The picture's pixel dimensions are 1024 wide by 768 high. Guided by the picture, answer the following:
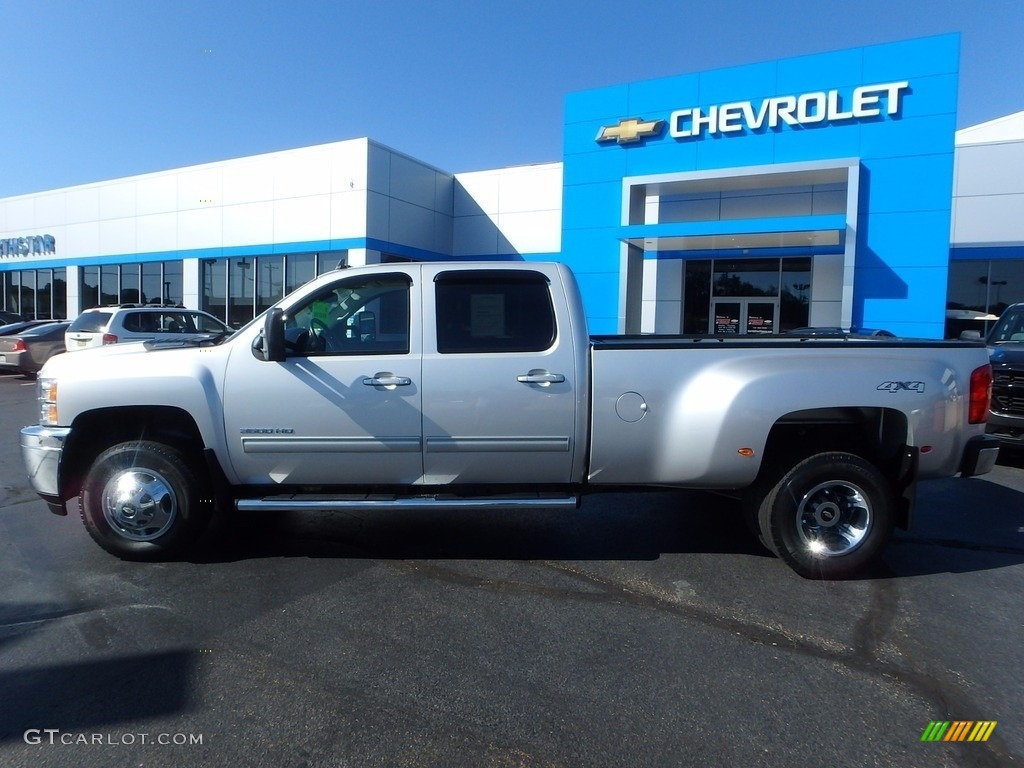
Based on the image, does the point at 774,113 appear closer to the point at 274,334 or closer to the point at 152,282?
the point at 274,334

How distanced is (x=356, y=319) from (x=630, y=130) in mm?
17830

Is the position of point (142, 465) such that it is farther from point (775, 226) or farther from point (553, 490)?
point (775, 226)

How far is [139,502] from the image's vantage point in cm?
464

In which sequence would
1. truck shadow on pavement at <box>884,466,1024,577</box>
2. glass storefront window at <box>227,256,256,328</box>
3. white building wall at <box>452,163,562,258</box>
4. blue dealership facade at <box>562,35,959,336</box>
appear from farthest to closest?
1. glass storefront window at <box>227,256,256,328</box>
2. white building wall at <box>452,163,562,258</box>
3. blue dealership facade at <box>562,35,959,336</box>
4. truck shadow on pavement at <box>884,466,1024,577</box>

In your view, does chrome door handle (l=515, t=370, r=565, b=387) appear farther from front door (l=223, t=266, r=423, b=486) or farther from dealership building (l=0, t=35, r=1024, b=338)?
dealership building (l=0, t=35, r=1024, b=338)

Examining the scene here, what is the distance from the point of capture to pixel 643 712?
305cm

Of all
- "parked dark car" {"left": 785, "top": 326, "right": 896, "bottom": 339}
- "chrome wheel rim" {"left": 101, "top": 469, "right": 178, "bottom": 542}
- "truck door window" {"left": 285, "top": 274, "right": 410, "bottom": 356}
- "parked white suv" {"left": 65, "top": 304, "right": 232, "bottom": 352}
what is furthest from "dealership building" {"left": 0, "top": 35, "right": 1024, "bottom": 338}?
"chrome wheel rim" {"left": 101, "top": 469, "right": 178, "bottom": 542}

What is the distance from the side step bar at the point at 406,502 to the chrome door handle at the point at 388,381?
0.76 metres

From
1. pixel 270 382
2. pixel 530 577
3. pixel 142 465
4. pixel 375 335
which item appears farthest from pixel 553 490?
pixel 142 465

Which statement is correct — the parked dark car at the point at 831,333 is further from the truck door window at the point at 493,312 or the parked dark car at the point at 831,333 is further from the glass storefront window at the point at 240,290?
the glass storefront window at the point at 240,290

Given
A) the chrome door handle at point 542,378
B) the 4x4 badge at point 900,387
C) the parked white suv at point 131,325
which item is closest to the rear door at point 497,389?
the chrome door handle at point 542,378

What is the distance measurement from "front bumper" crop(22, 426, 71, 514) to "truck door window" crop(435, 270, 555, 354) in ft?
8.63

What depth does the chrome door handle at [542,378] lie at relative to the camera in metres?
4.52

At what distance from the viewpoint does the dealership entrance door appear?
2038 cm
